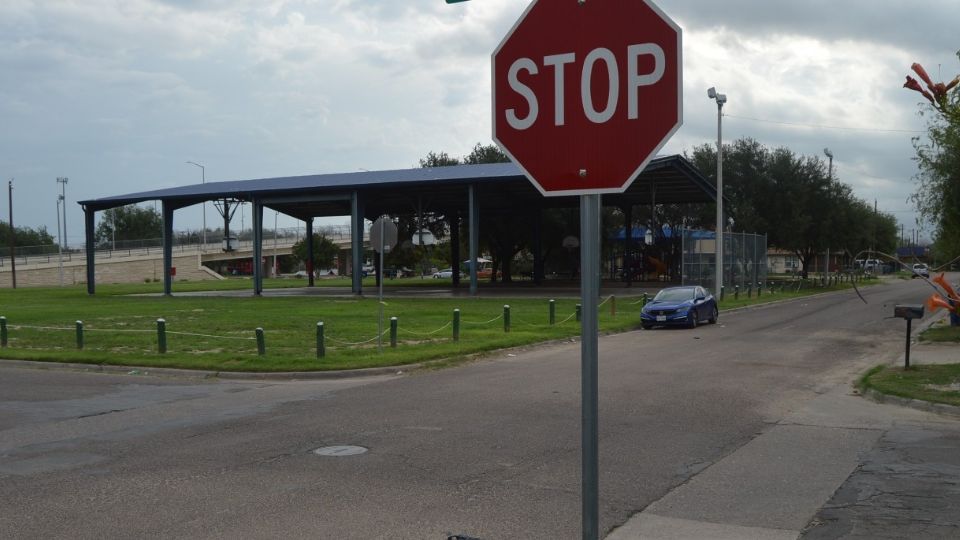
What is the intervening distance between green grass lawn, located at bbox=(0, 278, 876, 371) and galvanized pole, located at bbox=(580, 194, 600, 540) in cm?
1357

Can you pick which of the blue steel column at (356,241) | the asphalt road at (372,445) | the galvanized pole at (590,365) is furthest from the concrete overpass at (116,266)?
the galvanized pole at (590,365)

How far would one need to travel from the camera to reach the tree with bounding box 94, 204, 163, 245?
460 ft

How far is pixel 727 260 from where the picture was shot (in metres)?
44.3

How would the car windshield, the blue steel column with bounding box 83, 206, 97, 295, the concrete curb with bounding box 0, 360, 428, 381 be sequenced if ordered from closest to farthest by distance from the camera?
the concrete curb with bounding box 0, 360, 428, 381 < the car windshield < the blue steel column with bounding box 83, 206, 97, 295

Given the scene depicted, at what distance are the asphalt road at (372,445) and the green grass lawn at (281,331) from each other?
169cm

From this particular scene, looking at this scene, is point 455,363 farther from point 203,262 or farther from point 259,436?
point 203,262

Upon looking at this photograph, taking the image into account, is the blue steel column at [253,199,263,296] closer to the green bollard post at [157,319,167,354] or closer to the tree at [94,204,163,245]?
the green bollard post at [157,319,167,354]

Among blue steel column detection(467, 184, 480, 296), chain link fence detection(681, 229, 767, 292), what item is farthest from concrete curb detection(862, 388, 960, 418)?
blue steel column detection(467, 184, 480, 296)

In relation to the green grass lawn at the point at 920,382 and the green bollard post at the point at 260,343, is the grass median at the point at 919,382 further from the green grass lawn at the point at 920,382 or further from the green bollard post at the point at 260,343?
the green bollard post at the point at 260,343

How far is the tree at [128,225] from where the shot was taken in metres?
140

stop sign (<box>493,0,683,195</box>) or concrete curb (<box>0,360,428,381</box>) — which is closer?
stop sign (<box>493,0,683,195</box>)

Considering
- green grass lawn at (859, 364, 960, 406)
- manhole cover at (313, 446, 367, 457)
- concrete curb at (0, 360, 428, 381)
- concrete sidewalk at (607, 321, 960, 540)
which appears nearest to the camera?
concrete sidewalk at (607, 321, 960, 540)

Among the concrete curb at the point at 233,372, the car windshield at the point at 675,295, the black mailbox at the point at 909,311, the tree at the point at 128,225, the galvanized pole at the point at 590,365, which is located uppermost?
the tree at the point at 128,225

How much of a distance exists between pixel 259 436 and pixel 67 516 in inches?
129
